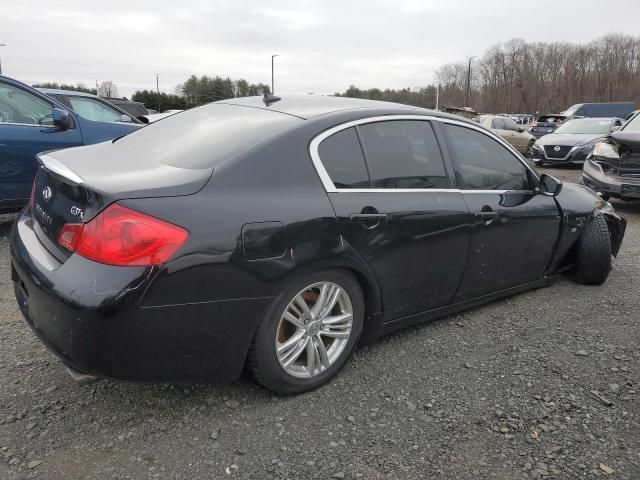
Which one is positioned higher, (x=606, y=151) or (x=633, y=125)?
(x=633, y=125)

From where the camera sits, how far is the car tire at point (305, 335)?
7.64ft

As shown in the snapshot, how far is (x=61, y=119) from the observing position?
5117 millimetres

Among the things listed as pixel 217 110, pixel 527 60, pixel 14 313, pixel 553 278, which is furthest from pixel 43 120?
pixel 527 60

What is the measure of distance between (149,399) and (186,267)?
0.87 m

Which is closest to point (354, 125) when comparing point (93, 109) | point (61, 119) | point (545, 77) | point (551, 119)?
point (61, 119)

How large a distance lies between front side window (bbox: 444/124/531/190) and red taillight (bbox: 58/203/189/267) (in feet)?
6.06

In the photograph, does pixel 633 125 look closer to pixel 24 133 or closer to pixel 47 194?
pixel 24 133

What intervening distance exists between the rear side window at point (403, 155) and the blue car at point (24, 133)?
3.73 meters

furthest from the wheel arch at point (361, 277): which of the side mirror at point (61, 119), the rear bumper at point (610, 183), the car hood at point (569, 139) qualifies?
the car hood at point (569, 139)

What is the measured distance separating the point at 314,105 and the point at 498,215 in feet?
4.45

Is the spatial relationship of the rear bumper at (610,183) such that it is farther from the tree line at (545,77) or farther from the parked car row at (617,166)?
the tree line at (545,77)

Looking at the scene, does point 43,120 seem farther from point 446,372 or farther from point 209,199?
point 446,372

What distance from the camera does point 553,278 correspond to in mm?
4047

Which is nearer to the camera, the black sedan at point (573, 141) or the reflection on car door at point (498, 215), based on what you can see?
the reflection on car door at point (498, 215)
